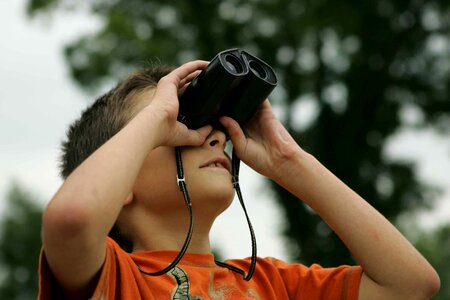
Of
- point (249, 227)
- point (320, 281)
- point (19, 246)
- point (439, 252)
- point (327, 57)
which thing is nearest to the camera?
point (249, 227)

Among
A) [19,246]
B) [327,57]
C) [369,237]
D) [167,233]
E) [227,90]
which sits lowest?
[19,246]

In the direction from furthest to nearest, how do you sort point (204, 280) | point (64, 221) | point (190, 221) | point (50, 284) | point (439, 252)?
1. point (439, 252)
2. point (204, 280)
3. point (190, 221)
4. point (50, 284)
5. point (64, 221)

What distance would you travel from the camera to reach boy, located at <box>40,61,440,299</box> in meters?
1.98

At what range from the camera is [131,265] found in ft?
7.18

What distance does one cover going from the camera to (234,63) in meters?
2.44

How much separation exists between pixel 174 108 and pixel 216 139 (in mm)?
254

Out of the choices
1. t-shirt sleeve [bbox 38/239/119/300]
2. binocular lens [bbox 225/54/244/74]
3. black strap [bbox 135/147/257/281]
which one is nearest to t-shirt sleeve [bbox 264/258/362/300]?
black strap [bbox 135/147/257/281]

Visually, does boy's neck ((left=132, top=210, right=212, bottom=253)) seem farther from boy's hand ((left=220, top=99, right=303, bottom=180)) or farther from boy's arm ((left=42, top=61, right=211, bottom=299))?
boy's arm ((left=42, top=61, right=211, bottom=299))

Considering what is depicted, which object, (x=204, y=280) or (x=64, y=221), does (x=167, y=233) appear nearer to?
(x=204, y=280)

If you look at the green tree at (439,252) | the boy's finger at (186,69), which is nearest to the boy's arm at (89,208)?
the boy's finger at (186,69)

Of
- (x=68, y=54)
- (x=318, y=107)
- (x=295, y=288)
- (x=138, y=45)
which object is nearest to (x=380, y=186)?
(x=318, y=107)

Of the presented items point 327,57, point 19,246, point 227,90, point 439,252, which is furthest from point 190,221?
point 19,246

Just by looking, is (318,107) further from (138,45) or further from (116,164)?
(116,164)

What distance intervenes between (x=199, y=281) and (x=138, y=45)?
12305 mm
